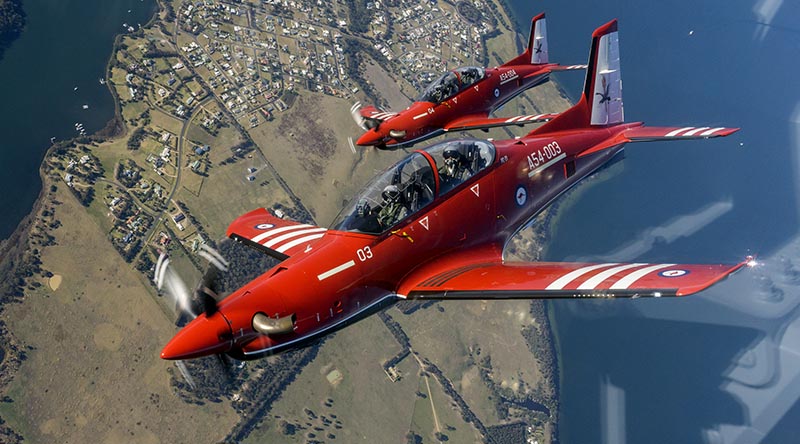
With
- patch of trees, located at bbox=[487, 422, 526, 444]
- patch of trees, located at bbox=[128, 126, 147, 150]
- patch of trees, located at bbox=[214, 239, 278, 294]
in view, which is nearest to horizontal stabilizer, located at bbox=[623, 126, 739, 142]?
patch of trees, located at bbox=[214, 239, 278, 294]

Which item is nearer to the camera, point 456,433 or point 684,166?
point 456,433

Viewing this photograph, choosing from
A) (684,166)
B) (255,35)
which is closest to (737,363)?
(684,166)

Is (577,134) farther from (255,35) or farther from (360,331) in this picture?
(255,35)

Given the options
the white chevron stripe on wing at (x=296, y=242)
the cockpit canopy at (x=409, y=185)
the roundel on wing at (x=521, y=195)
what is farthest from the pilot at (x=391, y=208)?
the roundel on wing at (x=521, y=195)

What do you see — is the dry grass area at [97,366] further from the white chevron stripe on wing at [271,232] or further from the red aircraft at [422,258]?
the white chevron stripe on wing at [271,232]

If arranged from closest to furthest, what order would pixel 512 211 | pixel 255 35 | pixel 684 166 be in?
1. pixel 512 211
2. pixel 255 35
3. pixel 684 166

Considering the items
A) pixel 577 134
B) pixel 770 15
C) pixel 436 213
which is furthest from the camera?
pixel 770 15

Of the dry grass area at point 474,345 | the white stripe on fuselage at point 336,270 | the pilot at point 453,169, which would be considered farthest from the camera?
the dry grass area at point 474,345

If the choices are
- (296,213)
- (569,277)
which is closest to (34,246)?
(296,213)
